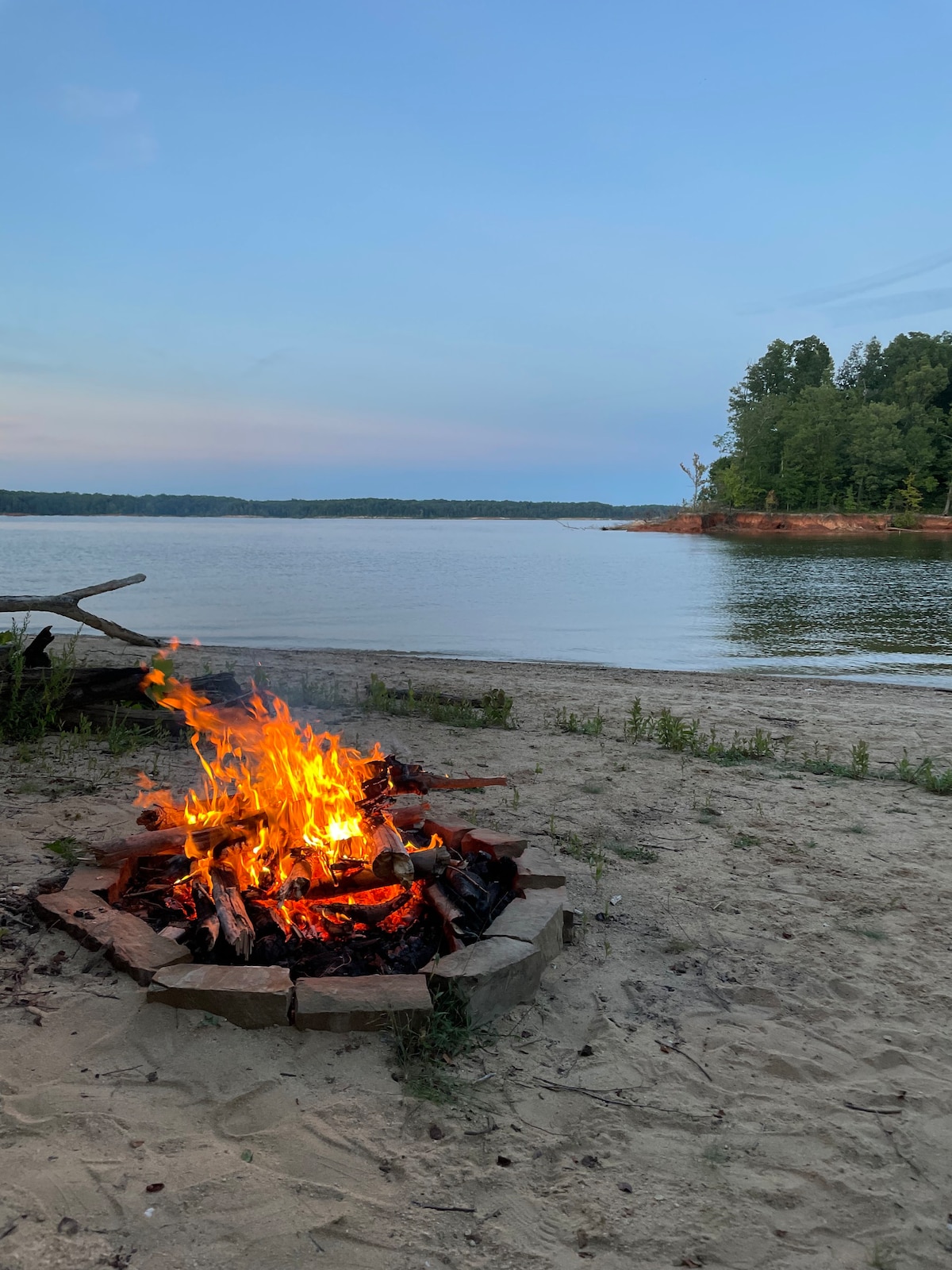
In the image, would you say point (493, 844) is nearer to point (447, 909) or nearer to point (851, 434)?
point (447, 909)

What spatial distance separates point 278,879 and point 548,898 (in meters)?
1.32

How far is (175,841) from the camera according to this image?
431 centimetres

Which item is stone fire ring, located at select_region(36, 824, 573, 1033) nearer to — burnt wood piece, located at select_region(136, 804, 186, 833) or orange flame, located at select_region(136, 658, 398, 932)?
orange flame, located at select_region(136, 658, 398, 932)

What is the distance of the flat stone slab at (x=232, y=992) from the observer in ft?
10.3

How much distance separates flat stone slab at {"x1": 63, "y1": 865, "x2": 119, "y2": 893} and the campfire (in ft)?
0.17

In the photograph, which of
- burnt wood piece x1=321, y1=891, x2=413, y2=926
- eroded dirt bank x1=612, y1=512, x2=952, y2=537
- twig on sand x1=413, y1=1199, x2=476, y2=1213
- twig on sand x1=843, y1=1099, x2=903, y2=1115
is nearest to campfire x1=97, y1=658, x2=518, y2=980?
burnt wood piece x1=321, y1=891, x2=413, y2=926

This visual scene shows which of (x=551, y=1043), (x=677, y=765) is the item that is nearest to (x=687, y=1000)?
(x=551, y=1043)

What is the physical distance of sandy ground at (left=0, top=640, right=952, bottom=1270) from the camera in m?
2.31

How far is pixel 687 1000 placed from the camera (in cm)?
356

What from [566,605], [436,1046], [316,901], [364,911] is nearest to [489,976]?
[436,1046]

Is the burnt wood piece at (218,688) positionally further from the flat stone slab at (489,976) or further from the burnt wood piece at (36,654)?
the flat stone slab at (489,976)

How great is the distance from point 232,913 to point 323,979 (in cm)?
58

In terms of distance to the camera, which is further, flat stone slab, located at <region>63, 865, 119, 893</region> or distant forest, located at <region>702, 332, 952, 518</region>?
distant forest, located at <region>702, 332, 952, 518</region>

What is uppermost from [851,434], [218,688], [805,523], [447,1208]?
[851,434]
